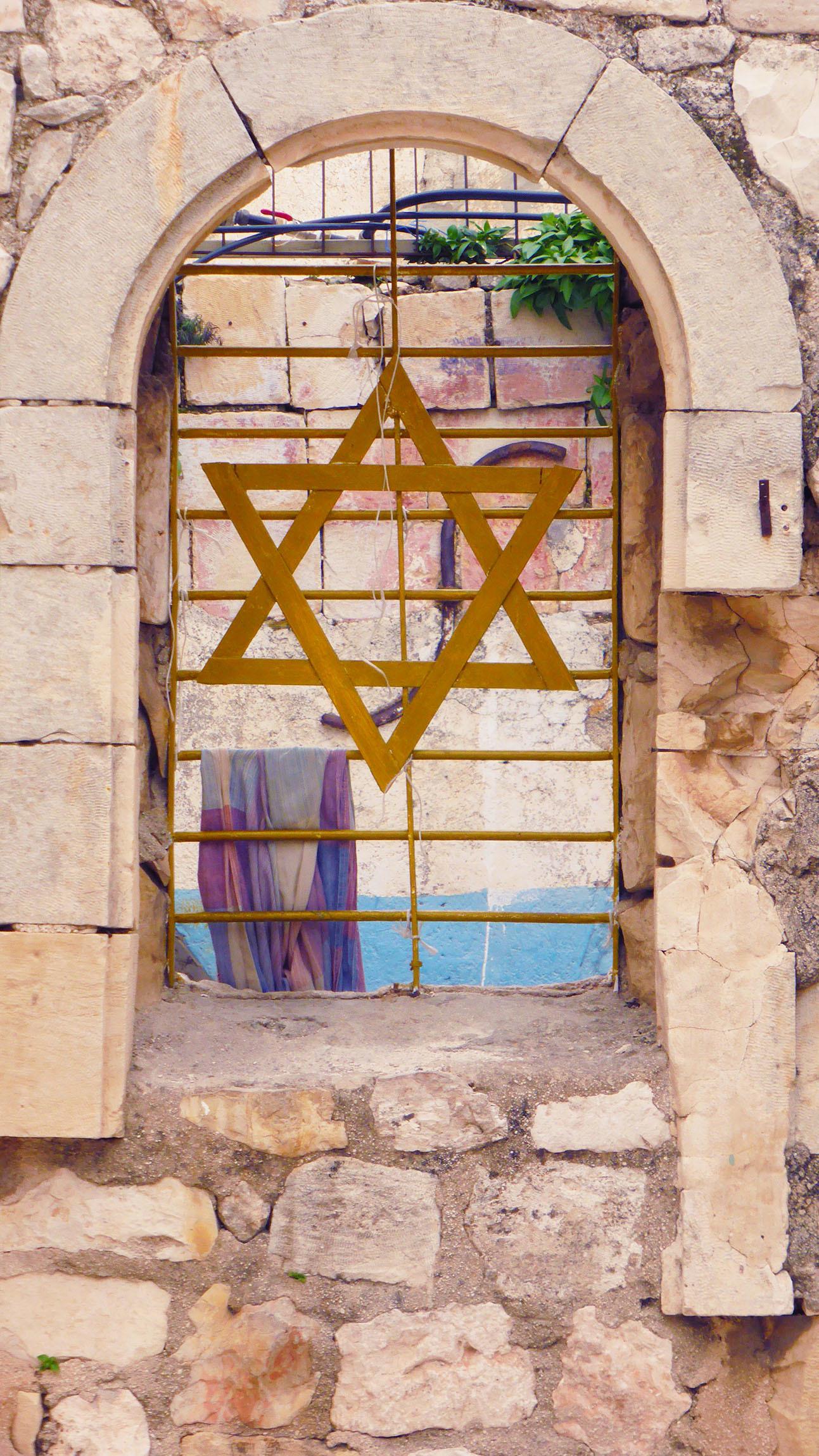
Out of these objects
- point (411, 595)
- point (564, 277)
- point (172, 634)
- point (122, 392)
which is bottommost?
point (172, 634)

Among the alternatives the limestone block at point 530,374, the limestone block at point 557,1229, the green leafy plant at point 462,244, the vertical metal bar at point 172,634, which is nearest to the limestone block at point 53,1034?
the vertical metal bar at point 172,634

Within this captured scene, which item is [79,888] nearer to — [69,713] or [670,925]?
[69,713]

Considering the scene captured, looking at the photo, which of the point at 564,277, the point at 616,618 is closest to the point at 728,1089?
the point at 616,618

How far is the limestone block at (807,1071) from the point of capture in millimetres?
2453

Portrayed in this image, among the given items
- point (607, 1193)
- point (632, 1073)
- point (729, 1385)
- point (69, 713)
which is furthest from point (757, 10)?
point (729, 1385)

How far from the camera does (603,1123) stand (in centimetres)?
245

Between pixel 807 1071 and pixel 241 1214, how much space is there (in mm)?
1202

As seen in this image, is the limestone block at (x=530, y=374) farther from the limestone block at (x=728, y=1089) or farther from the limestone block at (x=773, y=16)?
the limestone block at (x=728, y=1089)

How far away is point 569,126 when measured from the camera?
7.83 feet

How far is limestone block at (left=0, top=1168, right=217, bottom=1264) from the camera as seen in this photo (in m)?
2.39

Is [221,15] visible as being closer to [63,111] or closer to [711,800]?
[63,111]

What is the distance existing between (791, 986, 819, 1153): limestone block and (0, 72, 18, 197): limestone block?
2.33 m

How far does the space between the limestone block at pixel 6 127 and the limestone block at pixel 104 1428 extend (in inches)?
96.6

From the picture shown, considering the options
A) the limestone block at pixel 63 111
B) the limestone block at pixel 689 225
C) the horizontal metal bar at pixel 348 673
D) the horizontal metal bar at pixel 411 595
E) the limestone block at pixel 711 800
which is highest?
the limestone block at pixel 63 111
